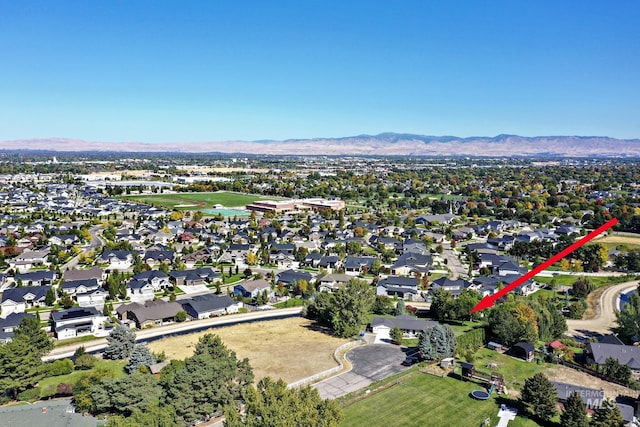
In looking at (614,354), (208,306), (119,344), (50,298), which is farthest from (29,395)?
(614,354)

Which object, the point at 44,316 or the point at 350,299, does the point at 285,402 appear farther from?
the point at 44,316

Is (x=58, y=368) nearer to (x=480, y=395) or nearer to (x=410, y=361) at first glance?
(x=410, y=361)

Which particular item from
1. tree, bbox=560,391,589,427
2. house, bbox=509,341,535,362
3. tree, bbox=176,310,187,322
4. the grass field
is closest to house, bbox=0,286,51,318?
tree, bbox=176,310,187,322

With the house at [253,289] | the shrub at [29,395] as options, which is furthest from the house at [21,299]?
the shrub at [29,395]

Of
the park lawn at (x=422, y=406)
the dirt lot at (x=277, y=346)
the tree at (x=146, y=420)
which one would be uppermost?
the tree at (x=146, y=420)

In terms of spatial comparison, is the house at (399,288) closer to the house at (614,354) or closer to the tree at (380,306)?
the tree at (380,306)

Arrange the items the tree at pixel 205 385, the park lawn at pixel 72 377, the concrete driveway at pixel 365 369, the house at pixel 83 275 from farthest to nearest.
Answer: the house at pixel 83 275, the concrete driveway at pixel 365 369, the park lawn at pixel 72 377, the tree at pixel 205 385
